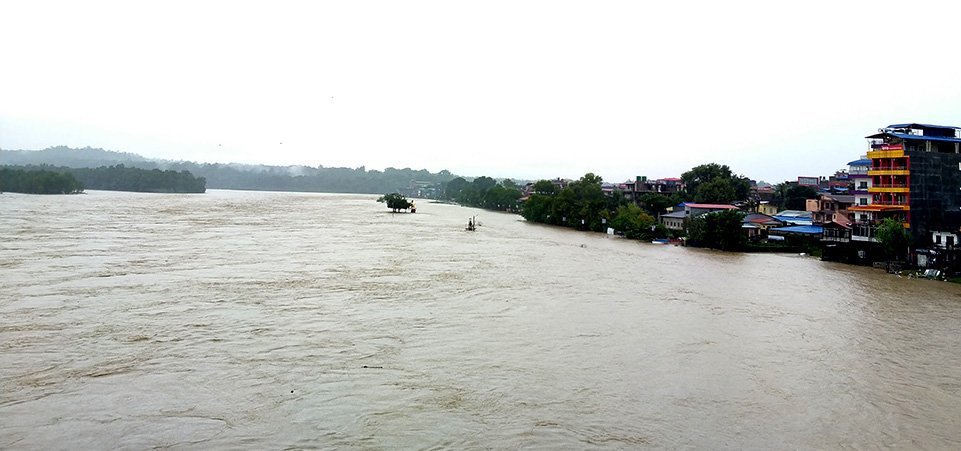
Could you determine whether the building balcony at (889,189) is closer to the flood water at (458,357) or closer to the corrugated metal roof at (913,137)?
the corrugated metal roof at (913,137)

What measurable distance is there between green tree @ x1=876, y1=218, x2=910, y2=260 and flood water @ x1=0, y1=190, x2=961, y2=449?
1867 millimetres

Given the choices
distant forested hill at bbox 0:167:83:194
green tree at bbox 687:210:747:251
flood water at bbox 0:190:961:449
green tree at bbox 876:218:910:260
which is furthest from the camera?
distant forested hill at bbox 0:167:83:194

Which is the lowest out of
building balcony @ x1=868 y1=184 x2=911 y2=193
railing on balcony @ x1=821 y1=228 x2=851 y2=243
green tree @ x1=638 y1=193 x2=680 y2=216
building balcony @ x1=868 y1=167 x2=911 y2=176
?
railing on balcony @ x1=821 y1=228 x2=851 y2=243

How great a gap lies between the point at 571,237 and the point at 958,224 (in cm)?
1100

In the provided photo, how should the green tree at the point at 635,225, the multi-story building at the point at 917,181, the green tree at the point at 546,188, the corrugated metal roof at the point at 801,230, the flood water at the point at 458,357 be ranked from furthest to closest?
the green tree at the point at 546,188 < the green tree at the point at 635,225 < the corrugated metal roof at the point at 801,230 < the multi-story building at the point at 917,181 < the flood water at the point at 458,357

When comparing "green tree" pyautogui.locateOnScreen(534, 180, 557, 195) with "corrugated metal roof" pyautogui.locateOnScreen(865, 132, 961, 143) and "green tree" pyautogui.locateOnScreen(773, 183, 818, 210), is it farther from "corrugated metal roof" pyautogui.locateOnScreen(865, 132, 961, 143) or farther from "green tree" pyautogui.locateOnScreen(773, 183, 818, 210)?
"corrugated metal roof" pyautogui.locateOnScreen(865, 132, 961, 143)

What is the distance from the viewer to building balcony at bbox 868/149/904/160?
48.3ft

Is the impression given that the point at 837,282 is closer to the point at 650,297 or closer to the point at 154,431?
the point at 650,297

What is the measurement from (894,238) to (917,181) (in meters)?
1.69

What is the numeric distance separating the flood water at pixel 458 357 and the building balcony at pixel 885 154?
12.4ft

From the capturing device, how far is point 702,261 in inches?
610

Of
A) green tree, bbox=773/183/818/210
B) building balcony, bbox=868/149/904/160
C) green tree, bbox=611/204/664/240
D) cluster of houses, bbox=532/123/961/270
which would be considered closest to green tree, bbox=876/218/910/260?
cluster of houses, bbox=532/123/961/270

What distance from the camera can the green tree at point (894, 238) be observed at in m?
14.1

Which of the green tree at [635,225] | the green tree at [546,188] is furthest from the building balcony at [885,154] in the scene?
the green tree at [546,188]
